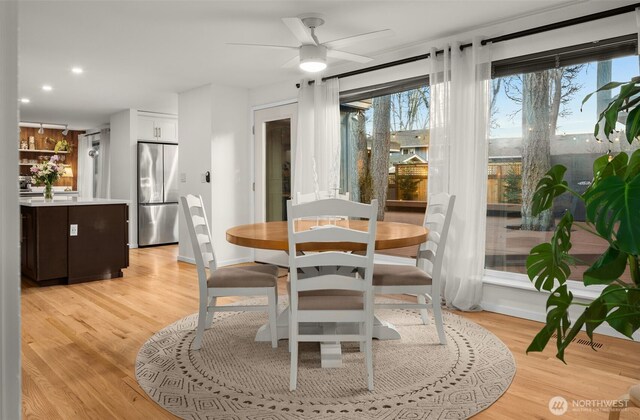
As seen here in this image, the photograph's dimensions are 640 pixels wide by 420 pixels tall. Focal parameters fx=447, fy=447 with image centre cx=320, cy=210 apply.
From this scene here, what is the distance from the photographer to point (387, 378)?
8.13 feet

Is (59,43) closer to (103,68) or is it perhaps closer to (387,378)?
(103,68)

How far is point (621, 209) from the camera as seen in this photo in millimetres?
1144

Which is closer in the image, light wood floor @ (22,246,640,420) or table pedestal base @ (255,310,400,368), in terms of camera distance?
light wood floor @ (22,246,640,420)

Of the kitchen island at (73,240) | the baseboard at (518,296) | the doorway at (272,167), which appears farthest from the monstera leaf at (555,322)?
the kitchen island at (73,240)

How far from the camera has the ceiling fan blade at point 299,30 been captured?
2.90 meters

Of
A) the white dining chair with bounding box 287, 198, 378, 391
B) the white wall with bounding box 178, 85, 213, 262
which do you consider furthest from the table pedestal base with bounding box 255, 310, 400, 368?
the white wall with bounding box 178, 85, 213, 262

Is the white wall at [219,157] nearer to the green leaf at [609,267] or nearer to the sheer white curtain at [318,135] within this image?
the sheer white curtain at [318,135]

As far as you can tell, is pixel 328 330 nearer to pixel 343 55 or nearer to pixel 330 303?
pixel 330 303

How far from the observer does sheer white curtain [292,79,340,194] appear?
4926mm

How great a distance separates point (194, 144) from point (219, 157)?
19.5 inches

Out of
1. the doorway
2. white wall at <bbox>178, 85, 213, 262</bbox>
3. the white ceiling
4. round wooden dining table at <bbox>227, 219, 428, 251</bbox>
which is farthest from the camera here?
white wall at <bbox>178, 85, 213, 262</bbox>

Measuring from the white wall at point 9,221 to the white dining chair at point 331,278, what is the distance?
165 cm

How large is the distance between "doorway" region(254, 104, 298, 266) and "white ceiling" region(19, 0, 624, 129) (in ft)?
1.55

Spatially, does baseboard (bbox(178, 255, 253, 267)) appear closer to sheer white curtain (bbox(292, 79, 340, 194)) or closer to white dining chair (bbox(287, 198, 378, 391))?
sheer white curtain (bbox(292, 79, 340, 194))
